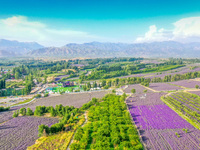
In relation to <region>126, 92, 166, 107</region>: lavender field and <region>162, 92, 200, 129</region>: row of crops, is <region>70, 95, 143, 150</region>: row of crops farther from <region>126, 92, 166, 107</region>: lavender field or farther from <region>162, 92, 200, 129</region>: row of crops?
<region>162, 92, 200, 129</region>: row of crops

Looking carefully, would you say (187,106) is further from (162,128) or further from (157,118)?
(162,128)

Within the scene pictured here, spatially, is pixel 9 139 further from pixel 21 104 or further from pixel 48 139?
pixel 21 104

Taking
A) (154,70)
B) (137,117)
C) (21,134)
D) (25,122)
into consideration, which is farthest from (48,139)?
(154,70)

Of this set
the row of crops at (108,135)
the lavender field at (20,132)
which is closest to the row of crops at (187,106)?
the row of crops at (108,135)

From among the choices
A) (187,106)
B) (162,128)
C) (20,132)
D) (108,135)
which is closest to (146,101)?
(187,106)

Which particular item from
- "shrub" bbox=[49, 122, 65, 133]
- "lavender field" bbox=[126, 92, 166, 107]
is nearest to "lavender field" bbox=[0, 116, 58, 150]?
"shrub" bbox=[49, 122, 65, 133]
